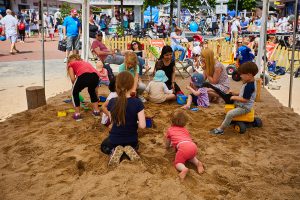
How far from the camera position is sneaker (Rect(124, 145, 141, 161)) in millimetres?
3571

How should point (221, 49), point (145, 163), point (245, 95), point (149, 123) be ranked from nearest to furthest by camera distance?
1. point (145, 163)
2. point (245, 95)
3. point (149, 123)
4. point (221, 49)

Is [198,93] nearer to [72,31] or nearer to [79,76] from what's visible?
[79,76]

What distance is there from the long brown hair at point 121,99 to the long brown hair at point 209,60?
2.68 m

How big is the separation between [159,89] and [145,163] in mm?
3040

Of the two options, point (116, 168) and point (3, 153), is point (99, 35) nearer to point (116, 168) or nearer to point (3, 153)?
point (3, 153)

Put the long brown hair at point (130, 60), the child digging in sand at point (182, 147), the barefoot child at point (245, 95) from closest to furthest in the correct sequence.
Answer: the child digging in sand at point (182, 147)
the barefoot child at point (245, 95)
the long brown hair at point (130, 60)

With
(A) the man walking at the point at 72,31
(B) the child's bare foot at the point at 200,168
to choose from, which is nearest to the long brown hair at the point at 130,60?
(B) the child's bare foot at the point at 200,168

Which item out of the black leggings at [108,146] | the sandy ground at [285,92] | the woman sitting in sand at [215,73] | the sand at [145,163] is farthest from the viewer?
the sandy ground at [285,92]

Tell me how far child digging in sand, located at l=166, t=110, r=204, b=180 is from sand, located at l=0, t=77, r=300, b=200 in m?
0.09

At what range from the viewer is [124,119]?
3.49 m

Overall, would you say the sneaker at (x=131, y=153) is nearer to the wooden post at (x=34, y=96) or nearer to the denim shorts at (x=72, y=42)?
the wooden post at (x=34, y=96)

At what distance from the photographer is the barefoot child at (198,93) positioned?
6172 mm

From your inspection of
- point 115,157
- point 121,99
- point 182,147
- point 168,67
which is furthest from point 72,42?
point 182,147

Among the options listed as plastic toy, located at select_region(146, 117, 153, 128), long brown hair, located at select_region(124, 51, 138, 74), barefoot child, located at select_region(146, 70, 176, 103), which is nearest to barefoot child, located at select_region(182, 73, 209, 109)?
barefoot child, located at select_region(146, 70, 176, 103)
